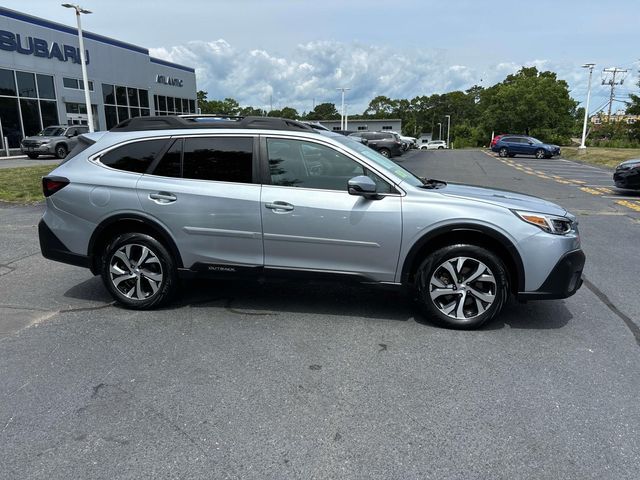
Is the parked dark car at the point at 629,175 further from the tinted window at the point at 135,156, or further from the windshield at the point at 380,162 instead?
the tinted window at the point at 135,156

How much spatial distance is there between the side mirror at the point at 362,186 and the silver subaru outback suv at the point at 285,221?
0.04 feet

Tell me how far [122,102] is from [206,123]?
34.3 metres

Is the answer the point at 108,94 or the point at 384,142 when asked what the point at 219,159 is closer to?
the point at 384,142

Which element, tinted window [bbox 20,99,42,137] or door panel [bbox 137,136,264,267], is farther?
tinted window [bbox 20,99,42,137]

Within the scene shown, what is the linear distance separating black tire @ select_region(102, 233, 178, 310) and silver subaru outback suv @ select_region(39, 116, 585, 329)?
1cm

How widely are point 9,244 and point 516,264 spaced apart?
7012 mm

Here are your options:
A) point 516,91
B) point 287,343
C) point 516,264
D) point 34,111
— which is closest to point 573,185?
point 516,264

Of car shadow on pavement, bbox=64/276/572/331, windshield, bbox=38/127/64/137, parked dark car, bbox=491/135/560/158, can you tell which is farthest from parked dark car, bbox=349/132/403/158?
car shadow on pavement, bbox=64/276/572/331

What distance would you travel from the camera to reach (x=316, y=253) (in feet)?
14.2

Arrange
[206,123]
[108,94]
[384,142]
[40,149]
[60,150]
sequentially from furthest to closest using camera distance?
[108,94]
[384,142]
[60,150]
[40,149]
[206,123]

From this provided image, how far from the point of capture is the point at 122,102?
1388 inches

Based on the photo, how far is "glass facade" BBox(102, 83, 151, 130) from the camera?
110 ft

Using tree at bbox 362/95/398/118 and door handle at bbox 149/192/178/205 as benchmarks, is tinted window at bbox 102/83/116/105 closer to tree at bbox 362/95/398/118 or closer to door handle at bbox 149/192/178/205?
door handle at bbox 149/192/178/205

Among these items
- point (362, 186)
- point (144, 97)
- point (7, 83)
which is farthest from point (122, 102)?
point (362, 186)
